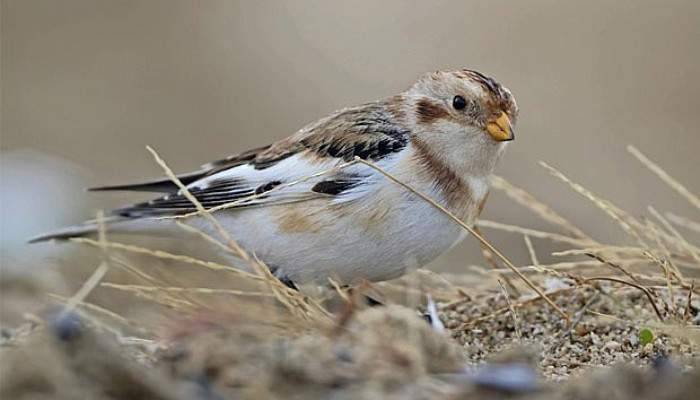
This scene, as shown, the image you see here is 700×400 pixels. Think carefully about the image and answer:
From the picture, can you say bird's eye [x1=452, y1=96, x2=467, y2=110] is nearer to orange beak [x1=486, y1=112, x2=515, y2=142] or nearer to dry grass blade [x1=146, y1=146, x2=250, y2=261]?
orange beak [x1=486, y1=112, x2=515, y2=142]

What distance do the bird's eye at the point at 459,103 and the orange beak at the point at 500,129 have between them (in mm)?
117

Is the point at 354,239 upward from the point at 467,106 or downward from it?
downward

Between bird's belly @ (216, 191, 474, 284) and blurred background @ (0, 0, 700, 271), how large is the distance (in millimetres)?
3684

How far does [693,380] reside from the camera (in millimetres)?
2346

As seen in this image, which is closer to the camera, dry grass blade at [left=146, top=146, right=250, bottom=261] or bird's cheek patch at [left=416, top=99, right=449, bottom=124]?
dry grass blade at [left=146, top=146, right=250, bottom=261]

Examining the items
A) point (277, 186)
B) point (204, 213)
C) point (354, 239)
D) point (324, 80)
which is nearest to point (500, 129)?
point (354, 239)

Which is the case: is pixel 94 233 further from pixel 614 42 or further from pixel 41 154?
pixel 614 42

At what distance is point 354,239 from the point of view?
3.85 metres

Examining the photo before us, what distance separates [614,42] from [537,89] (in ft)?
3.88

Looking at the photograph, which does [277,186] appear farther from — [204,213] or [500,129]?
[500,129]

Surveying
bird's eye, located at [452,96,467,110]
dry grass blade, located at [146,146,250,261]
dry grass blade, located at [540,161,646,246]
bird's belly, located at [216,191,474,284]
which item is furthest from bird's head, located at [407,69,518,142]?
dry grass blade, located at [146,146,250,261]

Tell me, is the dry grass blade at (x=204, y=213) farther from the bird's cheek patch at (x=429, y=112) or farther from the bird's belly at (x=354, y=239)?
the bird's cheek patch at (x=429, y=112)

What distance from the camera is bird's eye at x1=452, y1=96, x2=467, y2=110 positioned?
403 centimetres

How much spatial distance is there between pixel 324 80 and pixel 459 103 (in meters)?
7.21
